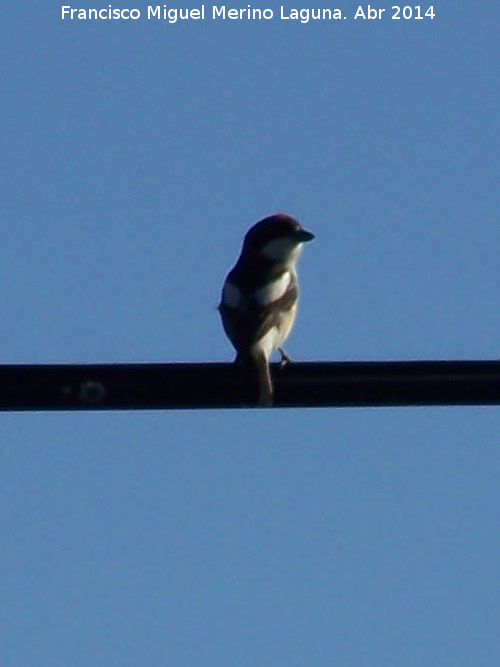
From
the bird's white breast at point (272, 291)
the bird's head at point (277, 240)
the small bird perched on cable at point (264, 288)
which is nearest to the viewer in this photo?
the small bird perched on cable at point (264, 288)

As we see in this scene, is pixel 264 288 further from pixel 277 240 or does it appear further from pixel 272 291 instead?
pixel 277 240

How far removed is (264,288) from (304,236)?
2.77ft

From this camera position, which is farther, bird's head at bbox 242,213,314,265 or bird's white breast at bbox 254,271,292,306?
bird's head at bbox 242,213,314,265

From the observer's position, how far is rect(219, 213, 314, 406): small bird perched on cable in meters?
7.84

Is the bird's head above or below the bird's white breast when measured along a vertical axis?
above

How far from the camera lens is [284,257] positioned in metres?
8.84

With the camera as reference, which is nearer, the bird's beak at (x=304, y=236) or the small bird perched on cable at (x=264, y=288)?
the small bird perched on cable at (x=264, y=288)

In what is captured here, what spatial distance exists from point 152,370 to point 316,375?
1.75 feet

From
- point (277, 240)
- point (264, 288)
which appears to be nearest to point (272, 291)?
point (264, 288)

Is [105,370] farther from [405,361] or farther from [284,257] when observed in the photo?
[284,257]

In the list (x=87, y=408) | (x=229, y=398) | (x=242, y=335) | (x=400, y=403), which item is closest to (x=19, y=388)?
(x=87, y=408)

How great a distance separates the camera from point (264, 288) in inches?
326

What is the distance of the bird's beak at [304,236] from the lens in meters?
8.97

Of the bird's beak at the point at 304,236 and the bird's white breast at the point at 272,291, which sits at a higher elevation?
the bird's beak at the point at 304,236
